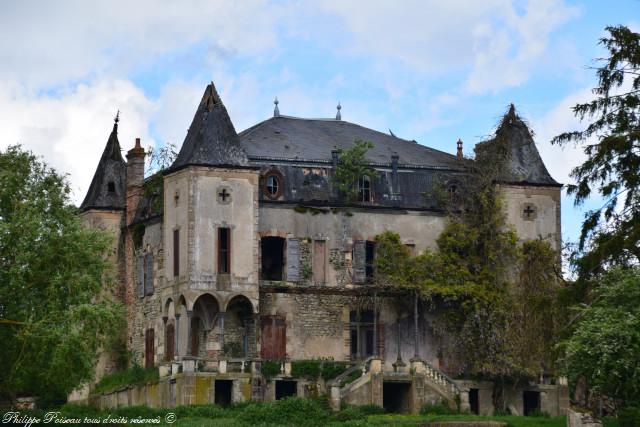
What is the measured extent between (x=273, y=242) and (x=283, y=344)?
4.25m

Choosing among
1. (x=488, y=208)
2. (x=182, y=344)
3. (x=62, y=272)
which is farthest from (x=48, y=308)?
(x=488, y=208)

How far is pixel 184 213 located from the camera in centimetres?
7519

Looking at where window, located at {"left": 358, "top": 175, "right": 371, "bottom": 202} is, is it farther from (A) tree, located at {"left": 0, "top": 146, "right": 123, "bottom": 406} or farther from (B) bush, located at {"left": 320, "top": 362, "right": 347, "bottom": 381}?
(A) tree, located at {"left": 0, "top": 146, "right": 123, "bottom": 406}

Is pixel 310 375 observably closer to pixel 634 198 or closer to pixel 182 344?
pixel 182 344

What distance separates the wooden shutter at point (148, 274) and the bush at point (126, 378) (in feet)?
10.3

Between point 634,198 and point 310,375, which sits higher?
point 634,198

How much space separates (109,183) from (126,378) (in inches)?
355

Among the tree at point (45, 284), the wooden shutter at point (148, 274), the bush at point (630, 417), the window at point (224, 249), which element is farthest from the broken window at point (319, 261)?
the bush at point (630, 417)

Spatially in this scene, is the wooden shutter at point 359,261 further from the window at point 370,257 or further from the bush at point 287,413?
the bush at point 287,413

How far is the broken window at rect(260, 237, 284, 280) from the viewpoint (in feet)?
255

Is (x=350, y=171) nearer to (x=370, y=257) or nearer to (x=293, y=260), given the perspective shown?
(x=370, y=257)

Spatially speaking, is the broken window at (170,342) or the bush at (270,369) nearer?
the bush at (270,369)

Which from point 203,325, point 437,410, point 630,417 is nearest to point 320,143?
point 203,325

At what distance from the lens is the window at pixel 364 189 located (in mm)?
78938
